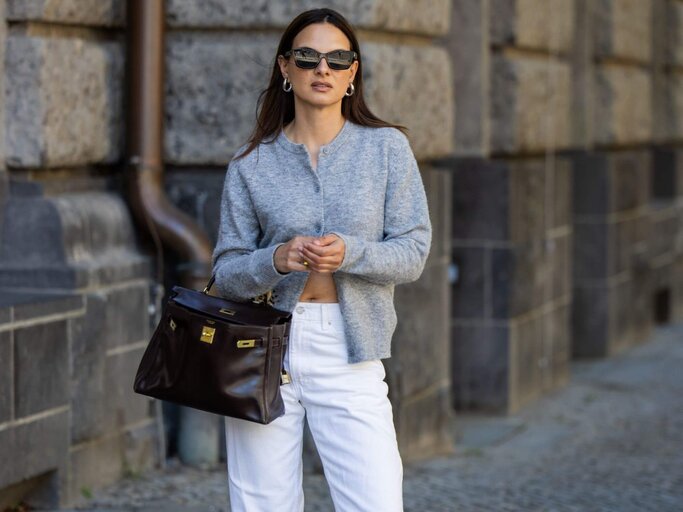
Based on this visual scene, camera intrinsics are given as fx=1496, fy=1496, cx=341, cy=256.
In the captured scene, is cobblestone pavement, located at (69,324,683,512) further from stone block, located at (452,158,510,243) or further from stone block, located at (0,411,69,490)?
stone block, located at (452,158,510,243)

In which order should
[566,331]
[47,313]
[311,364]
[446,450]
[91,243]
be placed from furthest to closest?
[566,331], [446,450], [91,243], [47,313], [311,364]

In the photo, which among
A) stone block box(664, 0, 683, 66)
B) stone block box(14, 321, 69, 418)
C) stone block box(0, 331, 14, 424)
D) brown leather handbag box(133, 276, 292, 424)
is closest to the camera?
brown leather handbag box(133, 276, 292, 424)

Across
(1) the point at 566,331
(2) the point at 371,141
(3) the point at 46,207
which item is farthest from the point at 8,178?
(1) the point at 566,331

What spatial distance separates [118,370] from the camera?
582cm

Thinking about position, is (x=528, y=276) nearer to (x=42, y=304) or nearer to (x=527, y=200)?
(x=527, y=200)

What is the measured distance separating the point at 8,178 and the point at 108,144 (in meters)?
0.54

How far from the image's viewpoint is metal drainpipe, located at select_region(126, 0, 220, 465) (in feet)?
19.5

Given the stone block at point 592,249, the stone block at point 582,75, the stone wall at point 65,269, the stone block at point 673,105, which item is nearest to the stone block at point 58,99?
the stone wall at point 65,269

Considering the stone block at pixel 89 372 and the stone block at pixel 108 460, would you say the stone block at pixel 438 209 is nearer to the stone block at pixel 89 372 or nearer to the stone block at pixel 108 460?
the stone block at pixel 108 460

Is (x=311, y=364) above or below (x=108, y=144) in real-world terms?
below

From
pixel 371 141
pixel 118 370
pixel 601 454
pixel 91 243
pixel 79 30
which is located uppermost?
pixel 79 30

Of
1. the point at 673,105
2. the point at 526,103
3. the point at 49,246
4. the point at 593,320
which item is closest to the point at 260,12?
the point at 49,246

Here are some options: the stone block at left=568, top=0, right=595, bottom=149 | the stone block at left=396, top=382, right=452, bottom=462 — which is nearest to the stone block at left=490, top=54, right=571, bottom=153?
the stone block at left=568, top=0, right=595, bottom=149

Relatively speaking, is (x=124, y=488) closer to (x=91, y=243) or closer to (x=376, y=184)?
(x=91, y=243)
